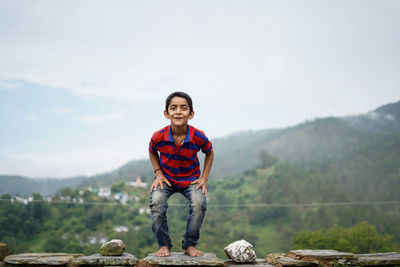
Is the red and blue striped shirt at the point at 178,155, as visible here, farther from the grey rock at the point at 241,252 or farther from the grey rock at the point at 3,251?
the grey rock at the point at 3,251

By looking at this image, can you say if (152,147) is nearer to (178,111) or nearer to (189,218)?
(178,111)

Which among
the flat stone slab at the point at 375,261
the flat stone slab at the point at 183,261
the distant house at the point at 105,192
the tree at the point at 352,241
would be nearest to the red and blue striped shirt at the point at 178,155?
the flat stone slab at the point at 183,261

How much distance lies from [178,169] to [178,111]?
73cm

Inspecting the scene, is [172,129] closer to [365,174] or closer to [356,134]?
[365,174]

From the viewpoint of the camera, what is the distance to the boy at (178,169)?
4.04m

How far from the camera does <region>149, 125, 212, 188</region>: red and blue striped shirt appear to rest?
13.9 ft

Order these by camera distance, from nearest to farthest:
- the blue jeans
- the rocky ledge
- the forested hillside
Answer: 1. the blue jeans
2. the rocky ledge
3. the forested hillside

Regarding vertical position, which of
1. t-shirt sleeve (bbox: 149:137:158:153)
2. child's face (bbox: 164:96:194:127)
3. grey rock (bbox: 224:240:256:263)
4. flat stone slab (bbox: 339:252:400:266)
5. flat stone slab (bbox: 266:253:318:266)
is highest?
child's face (bbox: 164:96:194:127)

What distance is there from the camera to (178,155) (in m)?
4.26

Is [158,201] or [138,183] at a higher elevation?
[158,201]

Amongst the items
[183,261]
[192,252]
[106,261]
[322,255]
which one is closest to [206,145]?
[192,252]

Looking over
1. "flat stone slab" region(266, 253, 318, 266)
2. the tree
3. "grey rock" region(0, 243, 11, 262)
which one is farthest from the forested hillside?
"flat stone slab" region(266, 253, 318, 266)

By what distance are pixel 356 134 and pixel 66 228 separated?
74583mm

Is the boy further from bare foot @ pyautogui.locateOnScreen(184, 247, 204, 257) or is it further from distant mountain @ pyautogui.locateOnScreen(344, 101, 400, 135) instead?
distant mountain @ pyautogui.locateOnScreen(344, 101, 400, 135)
